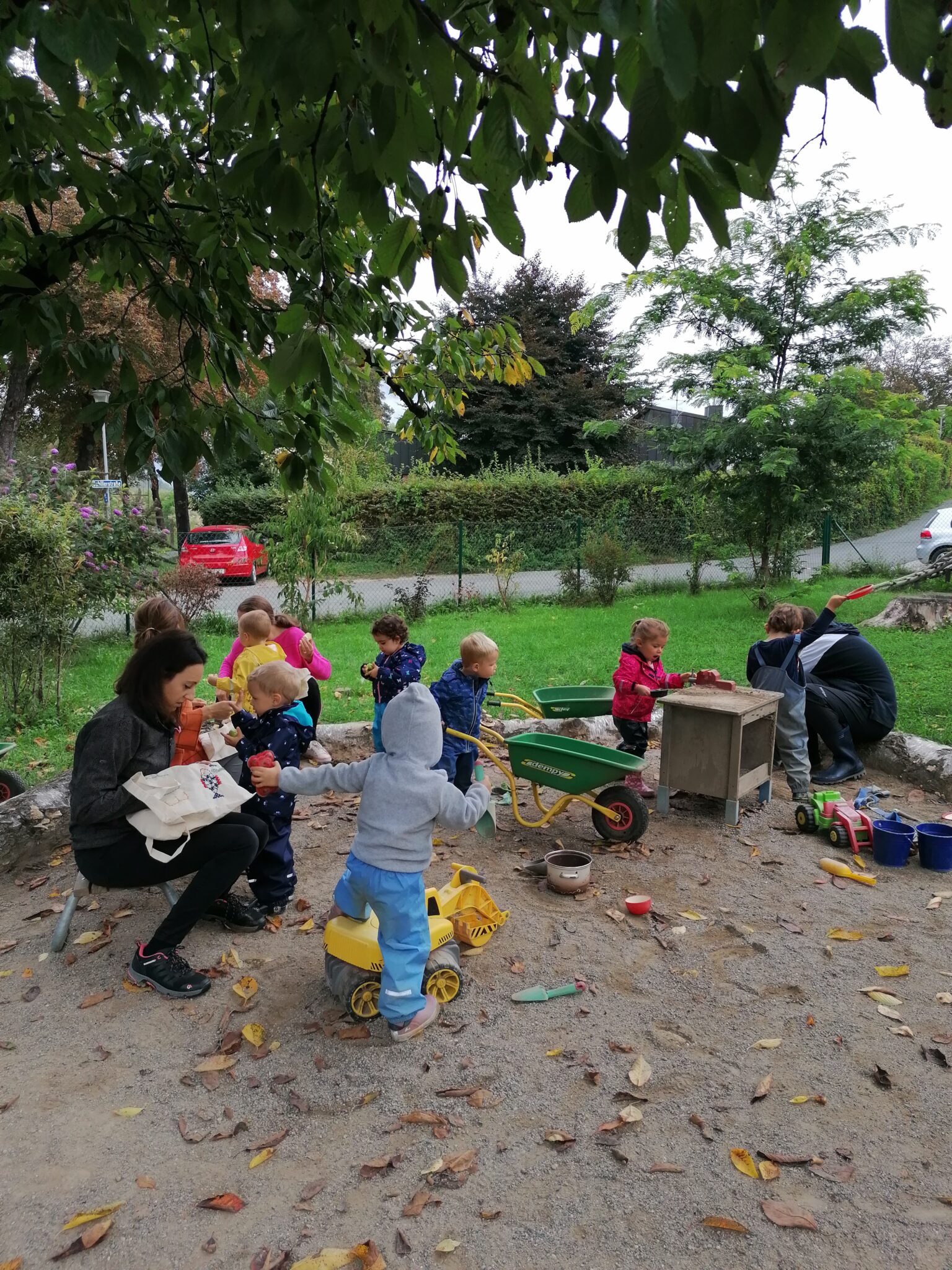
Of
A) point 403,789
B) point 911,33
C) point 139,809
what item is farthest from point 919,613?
point 911,33

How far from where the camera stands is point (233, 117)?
220cm

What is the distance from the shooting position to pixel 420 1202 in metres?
2.28

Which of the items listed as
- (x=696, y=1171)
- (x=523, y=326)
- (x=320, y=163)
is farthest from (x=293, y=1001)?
(x=523, y=326)

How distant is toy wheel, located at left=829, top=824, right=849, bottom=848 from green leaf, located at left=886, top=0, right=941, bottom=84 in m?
4.21

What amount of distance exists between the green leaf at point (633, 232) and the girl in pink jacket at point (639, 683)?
3.77 m

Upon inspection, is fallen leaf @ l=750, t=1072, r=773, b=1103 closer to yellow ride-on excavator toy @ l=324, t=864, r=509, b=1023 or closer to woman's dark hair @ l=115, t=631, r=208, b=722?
yellow ride-on excavator toy @ l=324, t=864, r=509, b=1023

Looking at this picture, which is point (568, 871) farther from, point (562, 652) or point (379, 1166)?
point (562, 652)

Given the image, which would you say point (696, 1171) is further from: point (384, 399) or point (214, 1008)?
point (384, 399)

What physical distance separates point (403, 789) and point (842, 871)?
2.66m

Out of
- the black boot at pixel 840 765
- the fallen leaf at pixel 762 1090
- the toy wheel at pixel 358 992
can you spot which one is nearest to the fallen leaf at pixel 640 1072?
the fallen leaf at pixel 762 1090

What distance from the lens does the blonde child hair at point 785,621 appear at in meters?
5.66

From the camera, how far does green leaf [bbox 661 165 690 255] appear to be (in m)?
1.60

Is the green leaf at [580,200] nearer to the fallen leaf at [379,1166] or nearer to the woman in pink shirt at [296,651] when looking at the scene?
the fallen leaf at [379,1166]

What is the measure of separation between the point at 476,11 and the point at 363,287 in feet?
6.43
